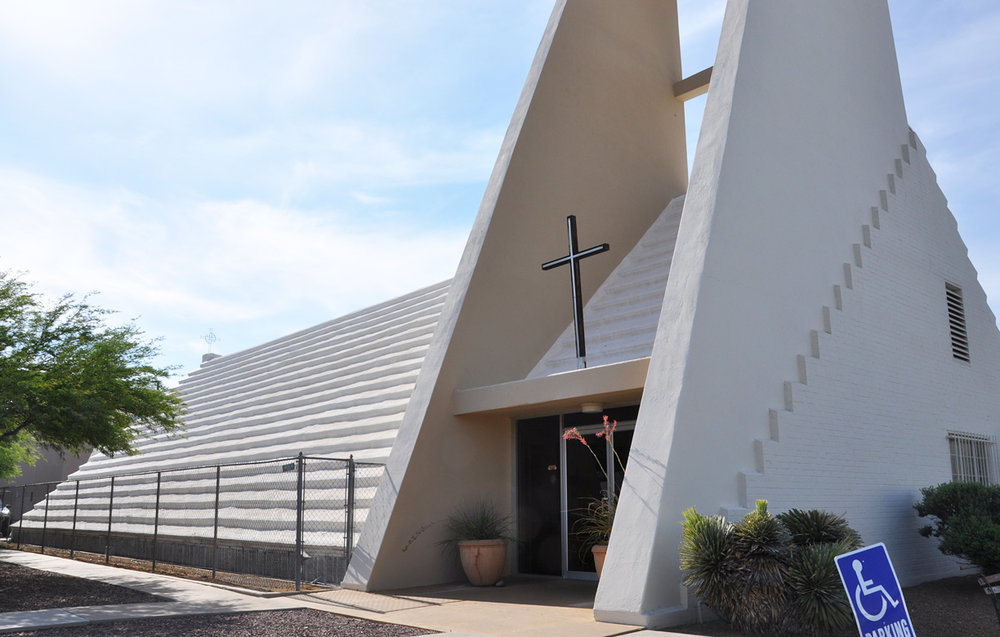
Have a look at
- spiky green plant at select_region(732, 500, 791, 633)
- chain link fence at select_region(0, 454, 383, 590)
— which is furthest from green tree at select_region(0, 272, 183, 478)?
spiky green plant at select_region(732, 500, 791, 633)

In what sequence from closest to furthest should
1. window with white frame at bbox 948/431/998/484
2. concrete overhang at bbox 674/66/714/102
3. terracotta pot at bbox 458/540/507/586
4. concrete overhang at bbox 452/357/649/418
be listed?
concrete overhang at bbox 452/357/649/418, terracotta pot at bbox 458/540/507/586, window with white frame at bbox 948/431/998/484, concrete overhang at bbox 674/66/714/102

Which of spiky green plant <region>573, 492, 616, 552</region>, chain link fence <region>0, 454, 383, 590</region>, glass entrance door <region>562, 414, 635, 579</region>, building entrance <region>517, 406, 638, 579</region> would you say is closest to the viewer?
spiky green plant <region>573, 492, 616, 552</region>

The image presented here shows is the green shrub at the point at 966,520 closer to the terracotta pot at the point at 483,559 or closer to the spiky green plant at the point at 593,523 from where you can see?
the spiky green plant at the point at 593,523

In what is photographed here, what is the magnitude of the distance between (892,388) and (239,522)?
461 inches

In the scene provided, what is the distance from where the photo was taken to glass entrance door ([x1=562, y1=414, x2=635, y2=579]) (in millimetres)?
12297

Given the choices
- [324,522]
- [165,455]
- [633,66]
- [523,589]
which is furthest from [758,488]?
A: [165,455]

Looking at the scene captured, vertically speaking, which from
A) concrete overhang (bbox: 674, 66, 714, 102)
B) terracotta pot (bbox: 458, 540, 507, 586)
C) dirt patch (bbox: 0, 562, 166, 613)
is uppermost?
concrete overhang (bbox: 674, 66, 714, 102)

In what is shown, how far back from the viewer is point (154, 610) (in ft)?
32.1

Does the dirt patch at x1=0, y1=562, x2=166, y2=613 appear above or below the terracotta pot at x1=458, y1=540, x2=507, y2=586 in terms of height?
below

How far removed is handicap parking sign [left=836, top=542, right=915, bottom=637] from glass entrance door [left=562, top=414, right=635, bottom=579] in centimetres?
804

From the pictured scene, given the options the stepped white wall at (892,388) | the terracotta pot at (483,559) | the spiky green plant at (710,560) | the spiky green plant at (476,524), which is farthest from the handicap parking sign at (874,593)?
the spiky green plant at (476,524)

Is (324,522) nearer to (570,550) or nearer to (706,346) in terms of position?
(570,550)

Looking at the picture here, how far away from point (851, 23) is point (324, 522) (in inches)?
494

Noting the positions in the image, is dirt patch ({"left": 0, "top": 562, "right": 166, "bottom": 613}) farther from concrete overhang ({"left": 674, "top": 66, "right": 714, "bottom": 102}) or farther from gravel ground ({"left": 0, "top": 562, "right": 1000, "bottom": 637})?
concrete overhang ({"left": 674, "top": 66, "right": 714, "bottom": 102})
